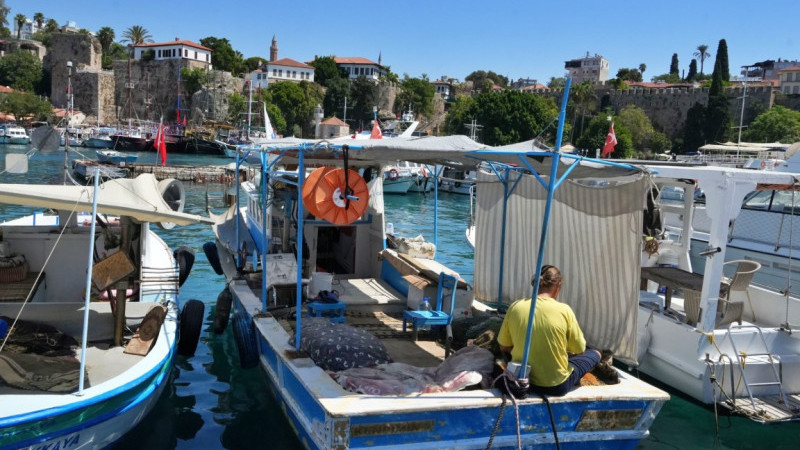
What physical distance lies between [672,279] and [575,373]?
14.2ft

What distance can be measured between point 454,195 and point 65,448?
39554mm

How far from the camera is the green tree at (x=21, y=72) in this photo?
3976 inches

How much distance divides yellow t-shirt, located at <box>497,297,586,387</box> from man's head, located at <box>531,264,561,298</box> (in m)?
0.09

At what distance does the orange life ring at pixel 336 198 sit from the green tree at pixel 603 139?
57696mm

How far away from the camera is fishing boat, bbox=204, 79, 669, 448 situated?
18.5ft

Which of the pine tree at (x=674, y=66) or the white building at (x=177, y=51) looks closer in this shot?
the white building at (x=177, y=51)

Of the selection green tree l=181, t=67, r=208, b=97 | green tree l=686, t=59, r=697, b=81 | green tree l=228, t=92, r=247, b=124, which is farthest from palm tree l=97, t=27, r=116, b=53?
green tree l=686, t=59, r=697, b=81

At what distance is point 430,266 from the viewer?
10148 mm

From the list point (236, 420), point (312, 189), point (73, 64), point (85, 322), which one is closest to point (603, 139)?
point (312, 189)

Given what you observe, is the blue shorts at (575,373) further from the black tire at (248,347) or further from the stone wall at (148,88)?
the stone wall at (148,88)

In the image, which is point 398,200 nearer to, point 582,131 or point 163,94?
point 582,131

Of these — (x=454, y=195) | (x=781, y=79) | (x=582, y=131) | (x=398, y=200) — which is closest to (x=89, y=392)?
(x=398, y=200)

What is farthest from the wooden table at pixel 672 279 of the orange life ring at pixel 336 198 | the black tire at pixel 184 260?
the black tire at pixel 184 260

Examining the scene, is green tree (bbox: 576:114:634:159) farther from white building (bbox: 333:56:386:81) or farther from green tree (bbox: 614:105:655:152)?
white building (bbox: 333:56:386:81)
